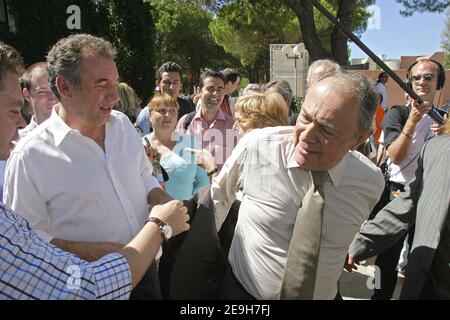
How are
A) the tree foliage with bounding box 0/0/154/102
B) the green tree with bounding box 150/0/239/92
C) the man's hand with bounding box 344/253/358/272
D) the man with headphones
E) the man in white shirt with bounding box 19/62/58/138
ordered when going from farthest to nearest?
the green tree with bounding box 150/0/239/92 < the tree foliage with bounding box 0/0/154/102 < the man with headphones < the man in white shirt with bounding box 19/62/58/138 < the man's hand with bounding box 344/253/358/272

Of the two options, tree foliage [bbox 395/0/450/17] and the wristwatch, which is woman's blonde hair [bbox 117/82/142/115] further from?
tree foliage [bbox 395/0/450/17]

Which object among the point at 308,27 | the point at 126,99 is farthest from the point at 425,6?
Answer: the point at 126,99

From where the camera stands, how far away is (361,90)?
157 cm

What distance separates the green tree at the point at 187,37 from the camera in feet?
103

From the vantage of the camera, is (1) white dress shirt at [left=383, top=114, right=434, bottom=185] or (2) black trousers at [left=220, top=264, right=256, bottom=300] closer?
(2) black trousers at [left=220, top=264, right=256, bottom=300]

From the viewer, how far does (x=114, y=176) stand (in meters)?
1.75

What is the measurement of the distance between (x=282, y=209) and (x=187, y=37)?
3376cm

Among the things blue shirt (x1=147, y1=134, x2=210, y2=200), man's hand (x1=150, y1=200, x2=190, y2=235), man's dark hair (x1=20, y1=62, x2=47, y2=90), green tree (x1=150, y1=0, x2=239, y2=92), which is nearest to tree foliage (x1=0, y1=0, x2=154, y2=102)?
man's dark hair (x1=20, y1=62, x2=47, y2=90)

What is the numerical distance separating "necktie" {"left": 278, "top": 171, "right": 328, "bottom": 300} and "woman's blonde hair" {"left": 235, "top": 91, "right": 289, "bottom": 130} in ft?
3.47

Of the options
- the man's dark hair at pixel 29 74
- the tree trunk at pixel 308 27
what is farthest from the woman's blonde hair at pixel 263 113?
the tree trunk at pixel 308 27

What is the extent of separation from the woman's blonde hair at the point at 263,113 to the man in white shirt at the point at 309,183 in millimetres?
774

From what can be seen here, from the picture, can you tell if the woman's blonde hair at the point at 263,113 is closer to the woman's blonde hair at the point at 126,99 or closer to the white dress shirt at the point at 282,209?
the white dress shirt at the point at 282,209

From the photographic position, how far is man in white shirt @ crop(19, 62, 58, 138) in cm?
264

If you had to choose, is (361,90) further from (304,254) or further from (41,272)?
(41,272)
